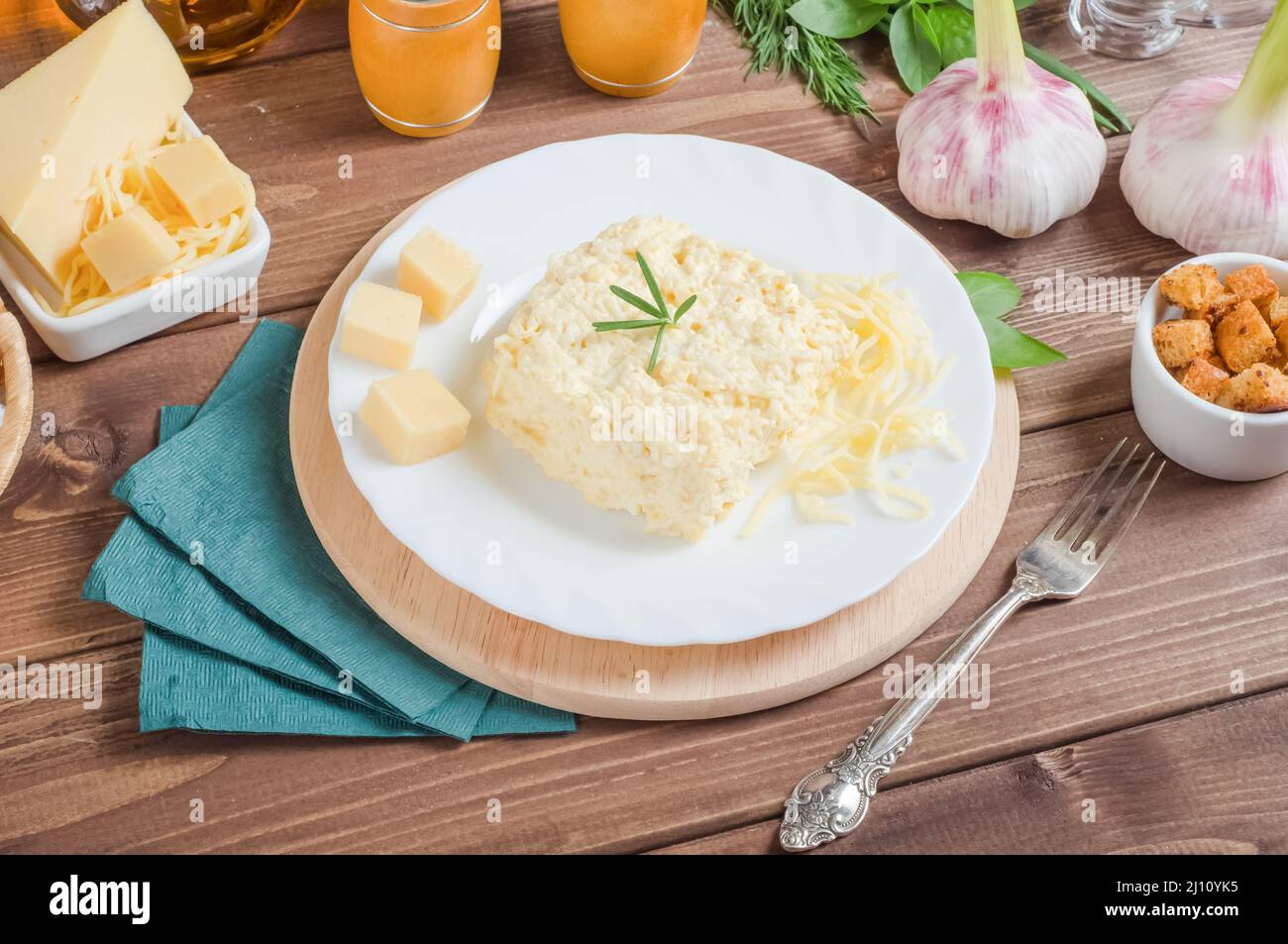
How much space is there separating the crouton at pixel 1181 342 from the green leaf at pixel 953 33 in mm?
886

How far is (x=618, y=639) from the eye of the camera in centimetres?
180

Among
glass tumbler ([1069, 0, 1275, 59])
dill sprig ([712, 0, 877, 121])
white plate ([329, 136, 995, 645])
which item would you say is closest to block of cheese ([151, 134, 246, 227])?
white plate ([329, 136, 995, 645])

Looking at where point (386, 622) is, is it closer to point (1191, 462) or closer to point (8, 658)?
point (8, 658)

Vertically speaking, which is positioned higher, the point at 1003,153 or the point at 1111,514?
the point at 1003,153

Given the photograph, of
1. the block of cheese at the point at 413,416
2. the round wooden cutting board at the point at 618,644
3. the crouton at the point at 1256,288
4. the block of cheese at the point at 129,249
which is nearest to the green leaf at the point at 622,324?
the block of cheese at the point at 413,416

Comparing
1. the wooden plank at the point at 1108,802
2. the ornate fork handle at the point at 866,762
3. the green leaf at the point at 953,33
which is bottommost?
the wooden plank at the point at 1108,802

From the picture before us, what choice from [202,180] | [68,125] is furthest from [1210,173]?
[68,125]

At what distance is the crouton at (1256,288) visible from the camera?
2.10m

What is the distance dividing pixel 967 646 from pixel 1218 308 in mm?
770

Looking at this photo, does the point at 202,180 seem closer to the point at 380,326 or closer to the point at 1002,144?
the point at 380,326

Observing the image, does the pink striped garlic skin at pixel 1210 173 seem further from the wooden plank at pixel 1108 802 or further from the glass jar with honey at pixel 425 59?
the glass jar with honey at pixel 425 59

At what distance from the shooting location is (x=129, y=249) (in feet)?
6.89

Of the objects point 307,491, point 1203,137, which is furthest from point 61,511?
point 1203,137

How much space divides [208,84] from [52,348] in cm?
77
